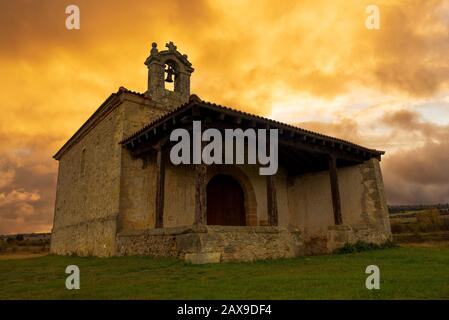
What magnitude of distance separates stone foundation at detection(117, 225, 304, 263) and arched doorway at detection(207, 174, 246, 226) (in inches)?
125

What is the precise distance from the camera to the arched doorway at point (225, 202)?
1184 cm

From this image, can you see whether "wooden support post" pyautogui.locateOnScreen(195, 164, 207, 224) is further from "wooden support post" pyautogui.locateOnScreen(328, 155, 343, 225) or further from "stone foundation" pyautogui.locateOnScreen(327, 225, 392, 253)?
"wooden support post" pyautogui.locateOnScreen(328, 155, 343, 225)

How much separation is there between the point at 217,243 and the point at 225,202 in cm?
482

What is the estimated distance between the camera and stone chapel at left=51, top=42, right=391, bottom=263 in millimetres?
8418

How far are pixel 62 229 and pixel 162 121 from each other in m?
10.4

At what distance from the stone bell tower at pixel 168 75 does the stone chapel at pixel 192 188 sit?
4 cm

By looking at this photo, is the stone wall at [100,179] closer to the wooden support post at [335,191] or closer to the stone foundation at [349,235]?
the stone foundation at [349,235]

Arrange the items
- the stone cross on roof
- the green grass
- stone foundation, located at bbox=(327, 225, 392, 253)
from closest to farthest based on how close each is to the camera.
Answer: the green grass → stone foundation, located at bbox=(327, 225, 392, 253) → the stone cross on roof

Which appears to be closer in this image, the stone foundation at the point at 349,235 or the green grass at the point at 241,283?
the green grass at the point at 241,283

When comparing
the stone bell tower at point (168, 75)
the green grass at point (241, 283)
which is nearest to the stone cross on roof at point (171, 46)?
the stone bell tower at point (168, 75)

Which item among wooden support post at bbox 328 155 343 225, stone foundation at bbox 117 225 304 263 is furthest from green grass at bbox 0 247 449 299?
wooden support post at bbox 328 155 343 225

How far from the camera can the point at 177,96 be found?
41.5 feet

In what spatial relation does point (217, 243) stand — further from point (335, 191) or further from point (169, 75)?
point (169, 75)
